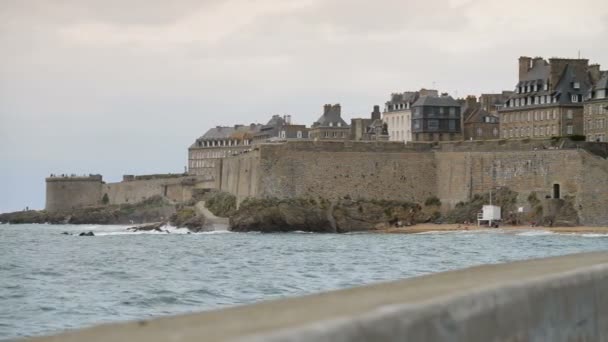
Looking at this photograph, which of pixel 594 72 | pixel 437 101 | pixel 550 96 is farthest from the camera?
pixel 437 101

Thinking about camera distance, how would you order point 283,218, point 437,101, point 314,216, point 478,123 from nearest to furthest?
point 283,218
point 314,216
point 437,101
point 478,123

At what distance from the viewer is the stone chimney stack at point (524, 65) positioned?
6519 centimetres

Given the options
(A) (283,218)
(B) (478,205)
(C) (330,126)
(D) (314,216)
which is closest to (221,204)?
(A) (283,218)

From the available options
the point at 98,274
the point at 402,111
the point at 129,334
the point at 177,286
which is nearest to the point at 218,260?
the point at 98,274

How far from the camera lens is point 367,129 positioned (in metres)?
83.7

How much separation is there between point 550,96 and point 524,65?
348 cm

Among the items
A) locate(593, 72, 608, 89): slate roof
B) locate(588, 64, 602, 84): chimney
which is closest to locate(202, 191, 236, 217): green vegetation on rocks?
locate(593, 72, 608, 89): slate roof

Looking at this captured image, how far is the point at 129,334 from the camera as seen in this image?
12.9 ft

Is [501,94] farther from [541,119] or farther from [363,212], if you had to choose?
[363,212]

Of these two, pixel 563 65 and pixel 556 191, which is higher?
pixel 563 65

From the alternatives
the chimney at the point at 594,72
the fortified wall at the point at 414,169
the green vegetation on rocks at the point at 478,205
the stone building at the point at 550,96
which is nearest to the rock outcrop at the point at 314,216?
the fortified wall at the point at 414,169

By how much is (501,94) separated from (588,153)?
94.1 feet

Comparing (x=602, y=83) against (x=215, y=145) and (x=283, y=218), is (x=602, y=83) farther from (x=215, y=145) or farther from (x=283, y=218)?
(x=215, y=145)

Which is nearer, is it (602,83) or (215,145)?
(602,83)
